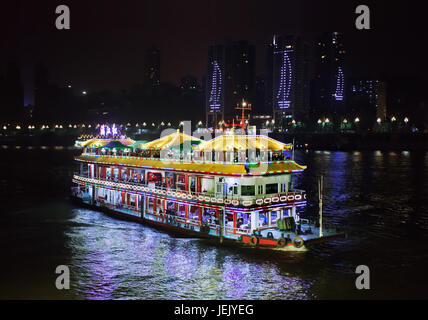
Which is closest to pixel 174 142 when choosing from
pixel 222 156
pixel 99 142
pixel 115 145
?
pixel 222 156

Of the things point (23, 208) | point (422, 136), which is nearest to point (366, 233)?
point (23, 208)

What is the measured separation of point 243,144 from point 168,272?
32.5ft

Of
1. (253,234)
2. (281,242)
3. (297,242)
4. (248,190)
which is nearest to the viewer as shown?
(281,242)

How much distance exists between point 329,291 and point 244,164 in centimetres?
966

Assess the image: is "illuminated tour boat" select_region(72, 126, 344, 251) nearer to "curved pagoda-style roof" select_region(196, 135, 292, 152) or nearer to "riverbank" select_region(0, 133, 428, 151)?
"curved pagoda-style roof" select_region(196, 135, 292, 152)

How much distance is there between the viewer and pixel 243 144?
1222 inches

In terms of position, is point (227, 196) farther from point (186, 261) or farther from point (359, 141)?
point (359, 141)

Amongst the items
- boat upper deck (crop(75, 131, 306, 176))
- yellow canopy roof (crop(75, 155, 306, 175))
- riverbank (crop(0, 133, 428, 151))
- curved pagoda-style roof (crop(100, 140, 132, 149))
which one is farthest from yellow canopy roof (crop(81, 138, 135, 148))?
riverbank (crop(0, 133, 428, 151))

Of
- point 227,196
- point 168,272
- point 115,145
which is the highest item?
point 115,145

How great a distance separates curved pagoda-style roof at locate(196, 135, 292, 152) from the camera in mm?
30953

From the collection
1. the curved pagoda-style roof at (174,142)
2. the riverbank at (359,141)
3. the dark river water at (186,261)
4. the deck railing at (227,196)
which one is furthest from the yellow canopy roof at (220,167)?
the riverbank at (359,141)

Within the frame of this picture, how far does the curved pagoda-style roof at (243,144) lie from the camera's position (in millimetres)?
30953

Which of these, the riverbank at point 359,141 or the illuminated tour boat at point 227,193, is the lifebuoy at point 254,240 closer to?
the illuminated tour boat at point 227,193

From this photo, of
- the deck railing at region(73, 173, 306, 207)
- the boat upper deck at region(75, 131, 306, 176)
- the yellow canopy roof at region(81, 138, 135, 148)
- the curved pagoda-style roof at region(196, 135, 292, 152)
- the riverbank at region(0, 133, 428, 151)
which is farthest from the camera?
the riverbank at region(0, 133, 428, 151)
